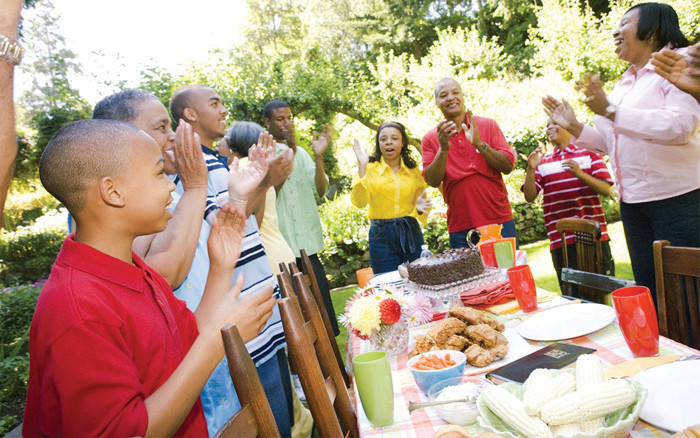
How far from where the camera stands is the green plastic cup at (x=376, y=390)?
1.16m

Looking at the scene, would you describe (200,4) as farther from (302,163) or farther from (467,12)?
(302,163)

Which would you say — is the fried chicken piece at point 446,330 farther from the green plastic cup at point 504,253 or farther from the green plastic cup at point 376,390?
the green plastic cup at point 504,253

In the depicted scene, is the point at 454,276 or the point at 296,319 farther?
the point at 454,276

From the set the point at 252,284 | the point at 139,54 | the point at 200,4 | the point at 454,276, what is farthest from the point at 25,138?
the point at 200,4

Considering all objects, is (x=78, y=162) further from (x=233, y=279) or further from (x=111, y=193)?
(x=233, y=279)

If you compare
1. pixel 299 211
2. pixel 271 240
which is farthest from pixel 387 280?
pixel 299 211

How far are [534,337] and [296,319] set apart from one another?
0.79 meters

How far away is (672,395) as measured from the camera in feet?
3.14

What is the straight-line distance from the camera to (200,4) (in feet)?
72.5

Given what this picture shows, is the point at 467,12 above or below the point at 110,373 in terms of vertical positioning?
above

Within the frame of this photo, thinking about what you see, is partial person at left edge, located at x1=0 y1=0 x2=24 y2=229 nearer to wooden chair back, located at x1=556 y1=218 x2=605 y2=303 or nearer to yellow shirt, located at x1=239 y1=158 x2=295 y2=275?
yellow shirt, located at x1=239 y1=158 x2=295 y2=275

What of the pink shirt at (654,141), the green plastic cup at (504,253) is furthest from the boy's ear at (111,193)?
the pink shirt at (654,141)

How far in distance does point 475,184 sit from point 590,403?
9.52 ft

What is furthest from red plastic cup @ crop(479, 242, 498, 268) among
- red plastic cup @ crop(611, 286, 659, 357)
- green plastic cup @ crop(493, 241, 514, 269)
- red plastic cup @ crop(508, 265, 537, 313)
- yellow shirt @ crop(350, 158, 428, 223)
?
yellow shirt @ crop(350, 158, 428, 223)
